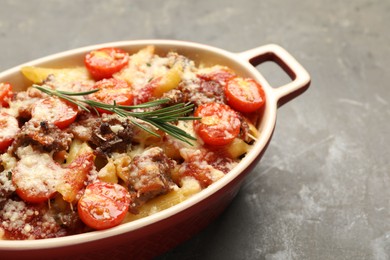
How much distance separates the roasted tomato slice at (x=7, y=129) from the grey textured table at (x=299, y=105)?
3.21 ft

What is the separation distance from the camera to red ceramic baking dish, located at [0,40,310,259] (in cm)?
218

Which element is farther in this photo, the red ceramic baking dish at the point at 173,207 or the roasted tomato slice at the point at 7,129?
the roasted tomato slice at the point at 7,129

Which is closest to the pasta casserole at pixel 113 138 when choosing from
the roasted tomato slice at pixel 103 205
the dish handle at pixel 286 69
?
the roasted tomato slice at pixel 103 205

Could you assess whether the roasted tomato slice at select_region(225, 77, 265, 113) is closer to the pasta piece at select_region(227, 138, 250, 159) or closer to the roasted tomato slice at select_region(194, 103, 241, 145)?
the roasted tomato slice at select_region(194, 103, 241, 145)

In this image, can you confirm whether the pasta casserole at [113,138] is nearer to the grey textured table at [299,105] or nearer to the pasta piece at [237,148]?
the pasta piece at [237,148]

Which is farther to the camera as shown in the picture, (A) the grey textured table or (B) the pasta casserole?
(A) the grey textured table

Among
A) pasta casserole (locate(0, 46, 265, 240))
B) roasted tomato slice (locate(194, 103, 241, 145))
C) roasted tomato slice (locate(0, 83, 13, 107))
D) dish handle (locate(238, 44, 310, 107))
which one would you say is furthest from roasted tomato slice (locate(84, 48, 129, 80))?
dish handle (locate(238, 44, 310, 107))

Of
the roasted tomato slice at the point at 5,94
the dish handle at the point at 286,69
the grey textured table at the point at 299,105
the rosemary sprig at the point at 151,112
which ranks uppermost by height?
the roasted tomato slice at the point at 5,94

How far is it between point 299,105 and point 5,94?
1.91 m

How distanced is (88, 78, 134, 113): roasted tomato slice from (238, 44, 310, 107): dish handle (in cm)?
74

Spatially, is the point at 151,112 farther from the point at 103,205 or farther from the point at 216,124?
the point at 103,205

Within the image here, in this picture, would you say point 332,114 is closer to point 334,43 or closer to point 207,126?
point 334,43

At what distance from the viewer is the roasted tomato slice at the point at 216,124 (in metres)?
2.56

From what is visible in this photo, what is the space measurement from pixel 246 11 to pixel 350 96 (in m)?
1.21
